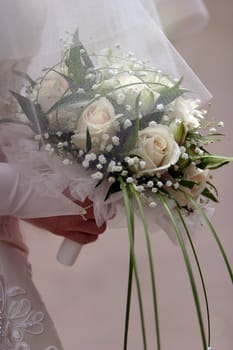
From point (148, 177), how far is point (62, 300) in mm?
552

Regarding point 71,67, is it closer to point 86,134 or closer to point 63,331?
point 86,134

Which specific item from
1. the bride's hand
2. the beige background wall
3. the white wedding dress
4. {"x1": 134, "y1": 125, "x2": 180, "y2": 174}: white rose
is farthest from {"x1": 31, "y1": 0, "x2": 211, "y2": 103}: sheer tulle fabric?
the beige background wall

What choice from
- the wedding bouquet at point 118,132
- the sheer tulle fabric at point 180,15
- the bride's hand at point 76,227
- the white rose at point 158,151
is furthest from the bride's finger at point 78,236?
the sheer tulle fabric at point 180,15

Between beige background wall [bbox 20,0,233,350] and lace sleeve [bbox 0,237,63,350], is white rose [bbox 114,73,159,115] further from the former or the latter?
beige background wall [bbox 20,0,233,350]

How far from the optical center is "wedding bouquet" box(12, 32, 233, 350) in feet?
2.51

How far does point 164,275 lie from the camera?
4.54ft

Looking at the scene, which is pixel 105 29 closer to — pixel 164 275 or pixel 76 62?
pixel 76 62

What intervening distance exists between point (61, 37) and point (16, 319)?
16.9 inches

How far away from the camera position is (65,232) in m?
0.93

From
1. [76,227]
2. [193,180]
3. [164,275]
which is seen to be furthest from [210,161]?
[164,275]

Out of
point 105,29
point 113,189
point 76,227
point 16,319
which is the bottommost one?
point 16,319

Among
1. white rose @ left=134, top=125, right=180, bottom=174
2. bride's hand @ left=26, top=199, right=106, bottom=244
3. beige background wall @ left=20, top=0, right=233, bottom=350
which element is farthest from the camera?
beige background wall @ left=20, top=0, right=233, bottom=350

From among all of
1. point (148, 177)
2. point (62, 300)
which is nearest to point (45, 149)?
point (148, 177)

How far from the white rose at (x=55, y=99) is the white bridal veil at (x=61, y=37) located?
0.03 meters
